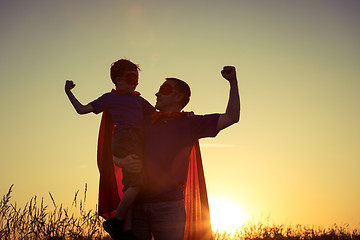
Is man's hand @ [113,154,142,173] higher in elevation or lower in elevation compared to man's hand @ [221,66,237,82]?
lower

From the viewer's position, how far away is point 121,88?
492 cm

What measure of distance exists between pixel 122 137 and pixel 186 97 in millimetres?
808

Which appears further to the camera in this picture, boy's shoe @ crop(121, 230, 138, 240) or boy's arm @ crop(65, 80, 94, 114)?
boy's arm @ crop(65, 80, 94, 114)

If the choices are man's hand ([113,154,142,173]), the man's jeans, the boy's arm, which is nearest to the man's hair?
man's hand ([113,154,142,173])

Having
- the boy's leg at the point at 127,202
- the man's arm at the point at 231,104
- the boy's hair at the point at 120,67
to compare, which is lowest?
the boy's leg at the point at 127,202

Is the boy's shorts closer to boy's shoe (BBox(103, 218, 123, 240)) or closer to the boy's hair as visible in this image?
boy's shoe (BBox(103, 218, 123, 240))

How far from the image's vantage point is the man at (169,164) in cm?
395

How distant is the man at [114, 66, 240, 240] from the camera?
3953mm

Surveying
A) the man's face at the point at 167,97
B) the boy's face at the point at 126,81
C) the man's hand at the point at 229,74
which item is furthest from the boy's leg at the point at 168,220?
the boy's face at the point at 126,81

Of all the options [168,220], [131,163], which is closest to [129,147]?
[131,163]

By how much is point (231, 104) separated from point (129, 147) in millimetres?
1077

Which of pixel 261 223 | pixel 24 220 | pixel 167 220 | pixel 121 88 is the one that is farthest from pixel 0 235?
pixel 261 223

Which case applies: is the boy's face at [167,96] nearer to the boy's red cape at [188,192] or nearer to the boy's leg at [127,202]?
the boy's red cape at [188,192]

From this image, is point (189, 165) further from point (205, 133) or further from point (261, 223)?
point (261, 223)
